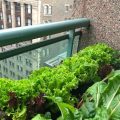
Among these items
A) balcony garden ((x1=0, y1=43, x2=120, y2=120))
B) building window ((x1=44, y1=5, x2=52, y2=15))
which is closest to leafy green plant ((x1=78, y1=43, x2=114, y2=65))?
balcony garden ((x1=0, y1=43, x2=120, y2=120))

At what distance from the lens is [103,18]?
3025 millimetres

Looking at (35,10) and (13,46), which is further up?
(13,46)

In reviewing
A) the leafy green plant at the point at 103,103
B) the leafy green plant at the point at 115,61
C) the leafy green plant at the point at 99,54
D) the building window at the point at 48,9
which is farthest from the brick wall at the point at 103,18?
the building window at the point at 48,9

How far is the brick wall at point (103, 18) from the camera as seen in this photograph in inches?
115

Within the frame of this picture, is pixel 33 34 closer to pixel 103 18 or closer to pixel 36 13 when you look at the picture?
pixel 103 18

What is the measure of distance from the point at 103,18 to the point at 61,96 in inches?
57.5

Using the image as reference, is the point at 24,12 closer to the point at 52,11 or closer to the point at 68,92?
the point at 52,11

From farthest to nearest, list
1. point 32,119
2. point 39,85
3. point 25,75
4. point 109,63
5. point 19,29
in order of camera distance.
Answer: point 109,63, point 25,75, point 19,29, point 39,85, point 32,119

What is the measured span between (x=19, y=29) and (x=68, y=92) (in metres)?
0.62

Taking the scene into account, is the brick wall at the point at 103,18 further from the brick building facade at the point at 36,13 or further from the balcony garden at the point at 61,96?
the balcony garden at the point at 61,96

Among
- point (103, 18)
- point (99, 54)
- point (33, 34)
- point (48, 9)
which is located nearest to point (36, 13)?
point (48, 9)

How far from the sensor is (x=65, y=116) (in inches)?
67.2

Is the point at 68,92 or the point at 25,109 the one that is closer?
the point at 25,109

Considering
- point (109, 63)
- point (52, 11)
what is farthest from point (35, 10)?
point (109, 63)
